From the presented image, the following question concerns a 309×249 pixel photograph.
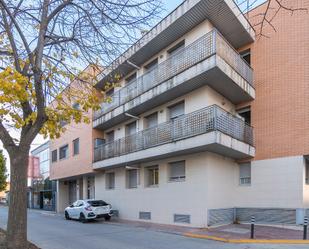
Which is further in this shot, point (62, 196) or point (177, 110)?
point (62, 196)

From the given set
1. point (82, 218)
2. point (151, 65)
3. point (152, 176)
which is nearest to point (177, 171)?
point (152, 176)

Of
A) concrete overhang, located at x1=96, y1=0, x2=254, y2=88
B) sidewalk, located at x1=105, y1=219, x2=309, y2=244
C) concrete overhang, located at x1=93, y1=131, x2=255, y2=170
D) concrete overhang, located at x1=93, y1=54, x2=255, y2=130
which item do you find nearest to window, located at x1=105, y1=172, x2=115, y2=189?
concrete overhang, located at x1=93, y1=131, x2=255, y2=170

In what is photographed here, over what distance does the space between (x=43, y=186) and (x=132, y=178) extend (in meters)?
20.0

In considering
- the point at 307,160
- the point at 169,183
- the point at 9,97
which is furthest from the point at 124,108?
the point at 9,97

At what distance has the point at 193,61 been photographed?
16.1 metres

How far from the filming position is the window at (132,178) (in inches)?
856

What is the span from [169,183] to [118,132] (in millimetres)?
7200

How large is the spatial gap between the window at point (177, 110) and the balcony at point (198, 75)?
0.58 m

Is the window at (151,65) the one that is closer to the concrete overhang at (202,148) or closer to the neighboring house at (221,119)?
the neighboring house at (221,119)

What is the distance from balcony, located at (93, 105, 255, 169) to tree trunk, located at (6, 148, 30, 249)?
28.4 ft

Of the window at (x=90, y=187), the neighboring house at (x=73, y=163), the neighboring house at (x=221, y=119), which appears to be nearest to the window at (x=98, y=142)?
the neighboring house at (x=73, y=163)

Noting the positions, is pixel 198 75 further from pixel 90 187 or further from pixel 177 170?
pixel 90 187

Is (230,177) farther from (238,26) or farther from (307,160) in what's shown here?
(238,26)

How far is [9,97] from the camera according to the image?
755 cm
